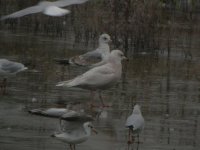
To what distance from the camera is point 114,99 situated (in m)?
13.7

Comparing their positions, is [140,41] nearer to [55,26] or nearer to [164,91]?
[55,26]

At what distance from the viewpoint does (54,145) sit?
389 inches

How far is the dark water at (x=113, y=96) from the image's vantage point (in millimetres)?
10344

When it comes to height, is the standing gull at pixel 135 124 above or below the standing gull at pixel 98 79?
below

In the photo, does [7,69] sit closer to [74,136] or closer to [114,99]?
[114,99]

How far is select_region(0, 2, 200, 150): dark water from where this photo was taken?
33.9 feet

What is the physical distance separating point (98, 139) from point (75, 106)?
8.29ft

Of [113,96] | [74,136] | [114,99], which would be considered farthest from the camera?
[113,96]

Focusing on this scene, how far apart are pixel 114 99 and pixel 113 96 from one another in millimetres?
331

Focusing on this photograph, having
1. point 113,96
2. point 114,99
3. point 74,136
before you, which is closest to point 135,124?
point 74,136

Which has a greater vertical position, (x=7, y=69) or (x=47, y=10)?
(x=47, y=10)

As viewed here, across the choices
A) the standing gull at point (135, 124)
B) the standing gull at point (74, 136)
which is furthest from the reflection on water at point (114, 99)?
the standing gull at point (74, 136)

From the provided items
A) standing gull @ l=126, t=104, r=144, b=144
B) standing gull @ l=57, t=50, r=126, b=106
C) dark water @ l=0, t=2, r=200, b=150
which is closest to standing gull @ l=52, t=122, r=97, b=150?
dark water @ l=0, t=2, r=200, b=150

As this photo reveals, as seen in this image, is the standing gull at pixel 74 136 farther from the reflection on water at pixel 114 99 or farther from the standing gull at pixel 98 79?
the standing gull at pixel 98 79
